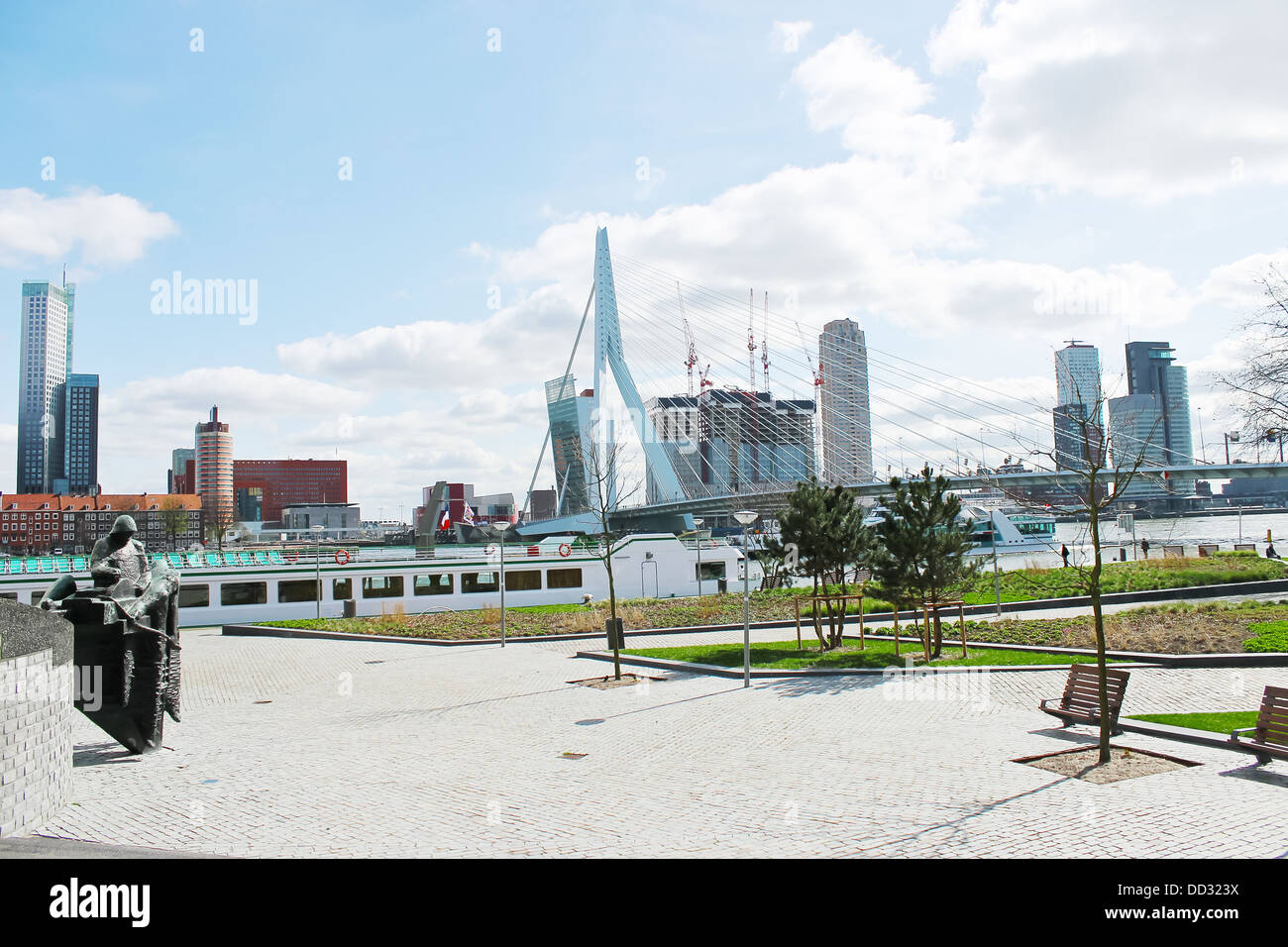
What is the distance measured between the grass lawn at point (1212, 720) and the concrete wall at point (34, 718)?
11.2m

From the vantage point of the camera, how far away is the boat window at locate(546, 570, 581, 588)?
1251 inches

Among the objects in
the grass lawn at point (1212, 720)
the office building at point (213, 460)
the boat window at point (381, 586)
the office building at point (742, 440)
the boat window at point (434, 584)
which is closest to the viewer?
the grass lawn at point (1212, 720)

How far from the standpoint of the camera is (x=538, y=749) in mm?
9672

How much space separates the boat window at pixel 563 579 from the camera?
104 ft

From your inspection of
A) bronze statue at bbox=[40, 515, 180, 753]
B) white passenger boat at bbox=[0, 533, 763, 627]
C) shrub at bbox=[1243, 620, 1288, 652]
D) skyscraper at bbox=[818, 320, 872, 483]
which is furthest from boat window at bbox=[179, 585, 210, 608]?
skyscraper at bbox=[818, 320, 872, 483]

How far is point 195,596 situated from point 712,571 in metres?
18.6

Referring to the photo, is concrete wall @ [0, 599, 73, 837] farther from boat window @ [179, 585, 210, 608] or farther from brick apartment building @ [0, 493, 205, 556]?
brick apartment building @ [0, 493, 205, 556]

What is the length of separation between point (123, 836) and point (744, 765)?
5.46 m

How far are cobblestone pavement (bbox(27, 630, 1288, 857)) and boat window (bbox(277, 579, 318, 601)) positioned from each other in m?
15.3

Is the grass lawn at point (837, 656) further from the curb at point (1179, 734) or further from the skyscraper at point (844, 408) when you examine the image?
the skyscraper at point (844, 408)

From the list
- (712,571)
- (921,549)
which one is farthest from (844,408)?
(921,549)

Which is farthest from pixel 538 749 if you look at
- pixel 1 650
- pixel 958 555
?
pixel 958 555

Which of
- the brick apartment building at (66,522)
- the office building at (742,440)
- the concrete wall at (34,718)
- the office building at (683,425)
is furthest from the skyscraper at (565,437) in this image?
the concrete wall at (34,718)
